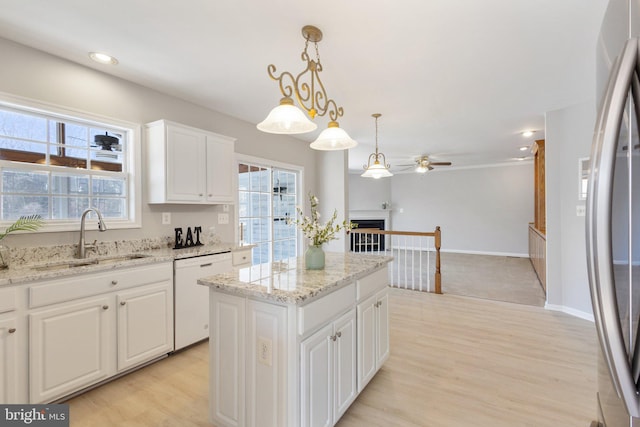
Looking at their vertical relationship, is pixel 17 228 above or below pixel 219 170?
below

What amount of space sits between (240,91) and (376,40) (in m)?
1.59

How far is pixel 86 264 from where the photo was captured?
96.0 inches

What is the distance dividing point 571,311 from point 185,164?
15.9ft

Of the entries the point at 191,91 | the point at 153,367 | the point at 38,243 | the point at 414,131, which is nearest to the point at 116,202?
the point at 38,243

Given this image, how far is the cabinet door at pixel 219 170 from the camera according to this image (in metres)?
3.34

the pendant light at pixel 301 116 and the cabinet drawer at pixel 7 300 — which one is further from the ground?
the pendant light at pixel 301 116

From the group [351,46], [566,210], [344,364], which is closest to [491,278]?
[566,210]

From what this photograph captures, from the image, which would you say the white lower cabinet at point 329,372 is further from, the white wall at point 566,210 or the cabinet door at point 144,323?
the white wall at point 566,210

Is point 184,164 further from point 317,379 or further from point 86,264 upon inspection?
point 317,379

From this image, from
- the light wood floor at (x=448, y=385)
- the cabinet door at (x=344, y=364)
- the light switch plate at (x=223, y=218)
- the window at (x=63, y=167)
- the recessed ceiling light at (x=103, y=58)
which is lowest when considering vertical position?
the light wood floor at (x=448, y=385)

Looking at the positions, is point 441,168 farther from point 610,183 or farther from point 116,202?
point 610,183

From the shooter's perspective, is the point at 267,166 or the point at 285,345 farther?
the point at 267,166

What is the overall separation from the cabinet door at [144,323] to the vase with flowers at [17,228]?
77 cm

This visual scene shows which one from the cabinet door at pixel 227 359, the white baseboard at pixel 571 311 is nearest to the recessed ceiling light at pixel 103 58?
the cabinet door at pixel 227 359
